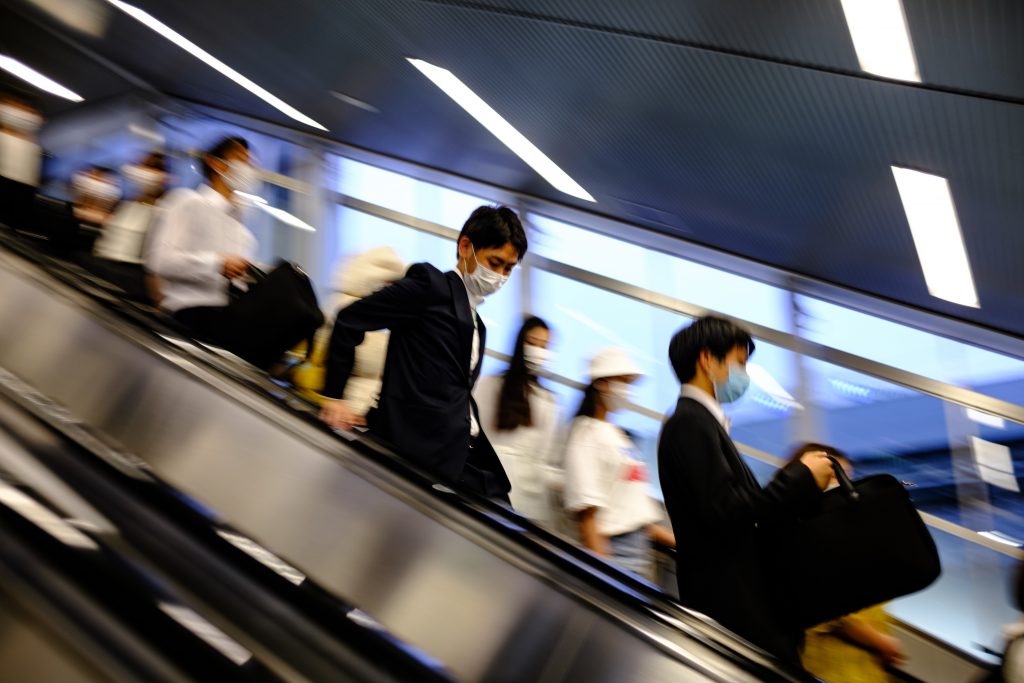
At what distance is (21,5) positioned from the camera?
13.0 m

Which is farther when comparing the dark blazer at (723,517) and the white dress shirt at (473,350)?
the white dress shirt at (473,350)

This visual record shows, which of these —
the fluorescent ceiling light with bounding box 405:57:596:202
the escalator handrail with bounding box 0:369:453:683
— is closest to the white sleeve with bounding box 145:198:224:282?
the escalator handrail with bounding box 0:369:453:683

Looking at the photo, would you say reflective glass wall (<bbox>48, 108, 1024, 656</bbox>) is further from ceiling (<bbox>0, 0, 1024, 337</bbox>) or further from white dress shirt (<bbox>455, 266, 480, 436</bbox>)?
white dress shirt (<bbox>455, 266, 480, 436</bbox>)

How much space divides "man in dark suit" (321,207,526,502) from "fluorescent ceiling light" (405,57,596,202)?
5174 millimetres

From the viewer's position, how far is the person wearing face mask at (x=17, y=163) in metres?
5.30

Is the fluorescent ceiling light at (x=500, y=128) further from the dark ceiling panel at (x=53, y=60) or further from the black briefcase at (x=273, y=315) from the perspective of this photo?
the dark ceiling panel at (x=53, y=60)

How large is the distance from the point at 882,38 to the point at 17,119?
5.09 meters

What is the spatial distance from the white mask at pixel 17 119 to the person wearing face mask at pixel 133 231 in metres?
0.60

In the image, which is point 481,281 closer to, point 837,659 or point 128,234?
point 837,659

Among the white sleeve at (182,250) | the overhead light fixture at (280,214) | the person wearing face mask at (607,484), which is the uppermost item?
the overhead light fixture at (280,214)

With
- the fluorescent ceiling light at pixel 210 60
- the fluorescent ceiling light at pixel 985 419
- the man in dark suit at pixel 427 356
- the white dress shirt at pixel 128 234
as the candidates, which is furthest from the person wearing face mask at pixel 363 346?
the fluorescent ceiling light at pixel 210 60

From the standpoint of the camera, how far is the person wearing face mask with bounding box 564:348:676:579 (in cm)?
394

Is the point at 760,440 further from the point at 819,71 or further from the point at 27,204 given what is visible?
the point at 27,204

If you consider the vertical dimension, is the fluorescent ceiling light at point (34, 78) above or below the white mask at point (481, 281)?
above
